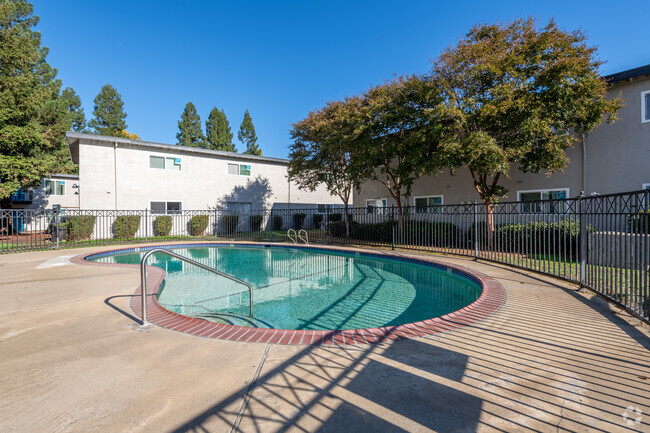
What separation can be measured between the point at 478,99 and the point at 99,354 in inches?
426

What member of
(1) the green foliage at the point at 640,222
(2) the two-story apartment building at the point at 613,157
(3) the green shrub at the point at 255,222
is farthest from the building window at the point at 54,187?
(1) the green foliage at the point at 640,222

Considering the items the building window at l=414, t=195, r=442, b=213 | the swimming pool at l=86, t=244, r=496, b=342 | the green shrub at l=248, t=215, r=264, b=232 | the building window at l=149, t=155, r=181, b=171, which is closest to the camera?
the swimming pool at l=86, t=244, r=496, b=342

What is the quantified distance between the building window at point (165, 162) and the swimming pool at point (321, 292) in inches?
286

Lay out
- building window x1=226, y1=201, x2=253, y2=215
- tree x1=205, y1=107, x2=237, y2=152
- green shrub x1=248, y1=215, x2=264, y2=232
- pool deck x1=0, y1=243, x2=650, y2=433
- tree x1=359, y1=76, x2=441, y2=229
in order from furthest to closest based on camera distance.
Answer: tree x1=205, y1=107, x2=237, y2=152
green shrub x1=248, y1=215, x2=264, y2=232
building window x1=226, y1=201, x2=253, y2=215
tree x1=359, y1=76, x2=441, y2=229
pool deck x1=0, y1=243, x2=650, y2=433

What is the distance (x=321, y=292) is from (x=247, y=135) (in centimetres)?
4093

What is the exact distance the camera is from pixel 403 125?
1080cm

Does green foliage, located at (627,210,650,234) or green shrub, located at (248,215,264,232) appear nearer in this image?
green foliage, located at (627,210,650,234)

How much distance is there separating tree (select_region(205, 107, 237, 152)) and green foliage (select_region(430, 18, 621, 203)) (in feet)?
112

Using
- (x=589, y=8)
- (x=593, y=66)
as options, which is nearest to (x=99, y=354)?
(x=593, y=66)

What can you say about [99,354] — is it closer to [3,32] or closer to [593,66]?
[593,66]

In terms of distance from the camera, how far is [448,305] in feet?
17.8

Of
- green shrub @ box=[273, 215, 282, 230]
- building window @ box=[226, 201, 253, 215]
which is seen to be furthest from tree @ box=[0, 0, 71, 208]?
green shrub @ box=[273, 215, 282, 230]

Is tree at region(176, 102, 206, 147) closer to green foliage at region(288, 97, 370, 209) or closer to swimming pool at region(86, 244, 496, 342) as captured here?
green foliage at region(288, 97, 370, 209)

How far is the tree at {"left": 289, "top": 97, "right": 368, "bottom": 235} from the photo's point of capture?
39.2ft
